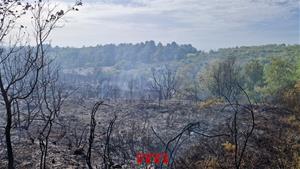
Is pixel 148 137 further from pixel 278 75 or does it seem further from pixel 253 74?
pixel 253 74

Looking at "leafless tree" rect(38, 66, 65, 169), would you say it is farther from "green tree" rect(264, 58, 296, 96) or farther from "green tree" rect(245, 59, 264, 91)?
"green tree" rect(245, 59, 264, 91)

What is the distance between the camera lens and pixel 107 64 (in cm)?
11975

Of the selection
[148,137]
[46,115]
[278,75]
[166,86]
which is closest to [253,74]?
[278,75]

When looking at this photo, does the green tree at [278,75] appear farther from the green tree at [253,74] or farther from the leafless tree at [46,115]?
the leafless tree at [46,115]

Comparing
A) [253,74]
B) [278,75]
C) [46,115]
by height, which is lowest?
[46,115]

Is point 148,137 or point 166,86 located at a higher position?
point 166,86

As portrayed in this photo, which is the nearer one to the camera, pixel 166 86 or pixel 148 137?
pixel 148 137

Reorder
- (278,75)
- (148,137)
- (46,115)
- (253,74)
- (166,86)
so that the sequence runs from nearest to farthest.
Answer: (148,137) < (46,115) < (278,75) < (166,86) < (253,74)

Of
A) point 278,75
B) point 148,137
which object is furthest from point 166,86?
point 148,137

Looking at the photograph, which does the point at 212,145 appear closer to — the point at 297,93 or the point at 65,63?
the point at 297,93

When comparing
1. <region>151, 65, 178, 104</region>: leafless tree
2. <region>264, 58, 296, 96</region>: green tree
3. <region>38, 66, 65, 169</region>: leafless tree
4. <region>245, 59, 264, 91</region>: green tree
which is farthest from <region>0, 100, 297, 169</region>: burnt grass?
<region>245, 59, 264, 91</region>: green tree

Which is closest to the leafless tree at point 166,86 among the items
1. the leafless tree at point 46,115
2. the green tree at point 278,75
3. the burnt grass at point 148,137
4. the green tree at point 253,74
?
the burnt grass at point 148,137

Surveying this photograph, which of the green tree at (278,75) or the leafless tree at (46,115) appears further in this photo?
the green tree at (278,75)

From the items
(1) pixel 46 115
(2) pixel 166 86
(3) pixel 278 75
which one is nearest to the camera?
(1) pixel 46 115
